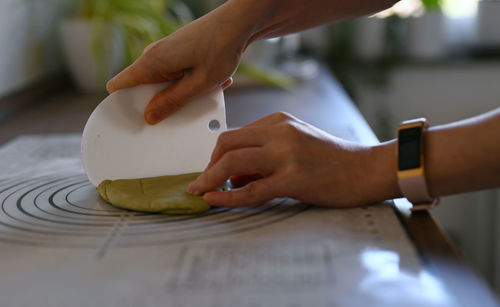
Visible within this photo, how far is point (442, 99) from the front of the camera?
2.38 meters

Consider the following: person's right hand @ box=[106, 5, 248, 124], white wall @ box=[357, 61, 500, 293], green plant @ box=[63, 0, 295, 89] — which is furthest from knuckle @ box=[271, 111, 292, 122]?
white wall @ box=[357, 61, 500, 293]

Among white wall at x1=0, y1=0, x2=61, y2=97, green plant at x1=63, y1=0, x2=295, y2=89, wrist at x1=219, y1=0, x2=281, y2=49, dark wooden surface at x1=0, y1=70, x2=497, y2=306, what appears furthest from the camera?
green plant at x1=63, y1=0, x2=295, y2=89

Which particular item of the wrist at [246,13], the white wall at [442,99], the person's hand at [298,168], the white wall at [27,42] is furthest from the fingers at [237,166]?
the white wall at [442,99]

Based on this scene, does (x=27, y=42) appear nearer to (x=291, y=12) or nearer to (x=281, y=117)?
(x=291, y=12)

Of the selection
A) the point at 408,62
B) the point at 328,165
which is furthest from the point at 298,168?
the point at 408,62

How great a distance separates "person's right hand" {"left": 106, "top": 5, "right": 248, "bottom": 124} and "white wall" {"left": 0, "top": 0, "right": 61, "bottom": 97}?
868mm

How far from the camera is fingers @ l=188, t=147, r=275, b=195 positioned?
73cm

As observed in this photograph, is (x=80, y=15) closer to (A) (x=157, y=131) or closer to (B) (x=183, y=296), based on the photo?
(A) (x=157, y=131)

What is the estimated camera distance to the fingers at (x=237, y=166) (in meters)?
0.73

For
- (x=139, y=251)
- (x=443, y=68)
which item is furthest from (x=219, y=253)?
(x=443, y=68)

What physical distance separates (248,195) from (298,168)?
73 mm

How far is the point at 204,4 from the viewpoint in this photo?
2.46 metres

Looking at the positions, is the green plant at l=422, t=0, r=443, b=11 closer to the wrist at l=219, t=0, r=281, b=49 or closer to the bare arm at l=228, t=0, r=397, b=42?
the bare arm at l=228, t=0, r=397, b=42

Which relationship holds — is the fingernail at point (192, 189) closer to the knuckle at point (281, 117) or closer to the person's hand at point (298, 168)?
the person's hand at point (298, 168)
